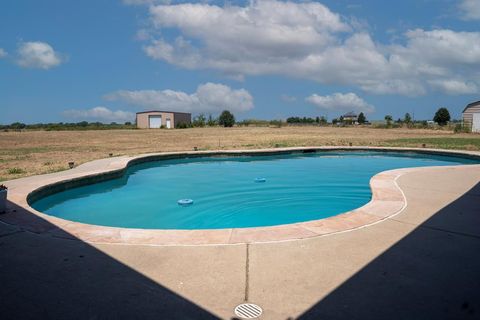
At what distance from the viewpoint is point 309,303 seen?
2.57 m

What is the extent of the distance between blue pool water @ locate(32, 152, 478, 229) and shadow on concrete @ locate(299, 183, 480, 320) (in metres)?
3.44

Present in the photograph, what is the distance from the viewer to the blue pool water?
23.5 ft

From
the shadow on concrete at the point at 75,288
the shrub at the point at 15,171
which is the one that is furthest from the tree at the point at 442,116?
the shadow on concrete at the point at 75,288

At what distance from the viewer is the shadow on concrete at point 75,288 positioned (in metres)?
2.47

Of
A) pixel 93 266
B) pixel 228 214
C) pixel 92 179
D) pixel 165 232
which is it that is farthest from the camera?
pixel 92 179

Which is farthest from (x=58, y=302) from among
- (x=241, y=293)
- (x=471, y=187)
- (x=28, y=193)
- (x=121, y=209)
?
(x=471, y=187)

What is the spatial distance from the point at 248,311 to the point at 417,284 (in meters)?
1.46

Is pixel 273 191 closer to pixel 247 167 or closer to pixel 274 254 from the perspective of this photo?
pixel 247 167

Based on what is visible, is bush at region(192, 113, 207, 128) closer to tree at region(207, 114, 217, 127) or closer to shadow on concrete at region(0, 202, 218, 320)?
tree at region(207, 114, 217, 127)

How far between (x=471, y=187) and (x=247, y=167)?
769cm

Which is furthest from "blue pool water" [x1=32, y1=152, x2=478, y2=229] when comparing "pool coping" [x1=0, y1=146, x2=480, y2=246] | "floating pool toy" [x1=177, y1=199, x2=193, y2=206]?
"pool coping" [x1=0, y1=146, x2=480, y2=246]

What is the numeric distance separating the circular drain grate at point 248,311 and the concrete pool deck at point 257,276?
0.19ft

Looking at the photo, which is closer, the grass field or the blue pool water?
the blue pool water

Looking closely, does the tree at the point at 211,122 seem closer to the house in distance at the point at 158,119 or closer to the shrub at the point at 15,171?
the house in distance at the point at 158,119
